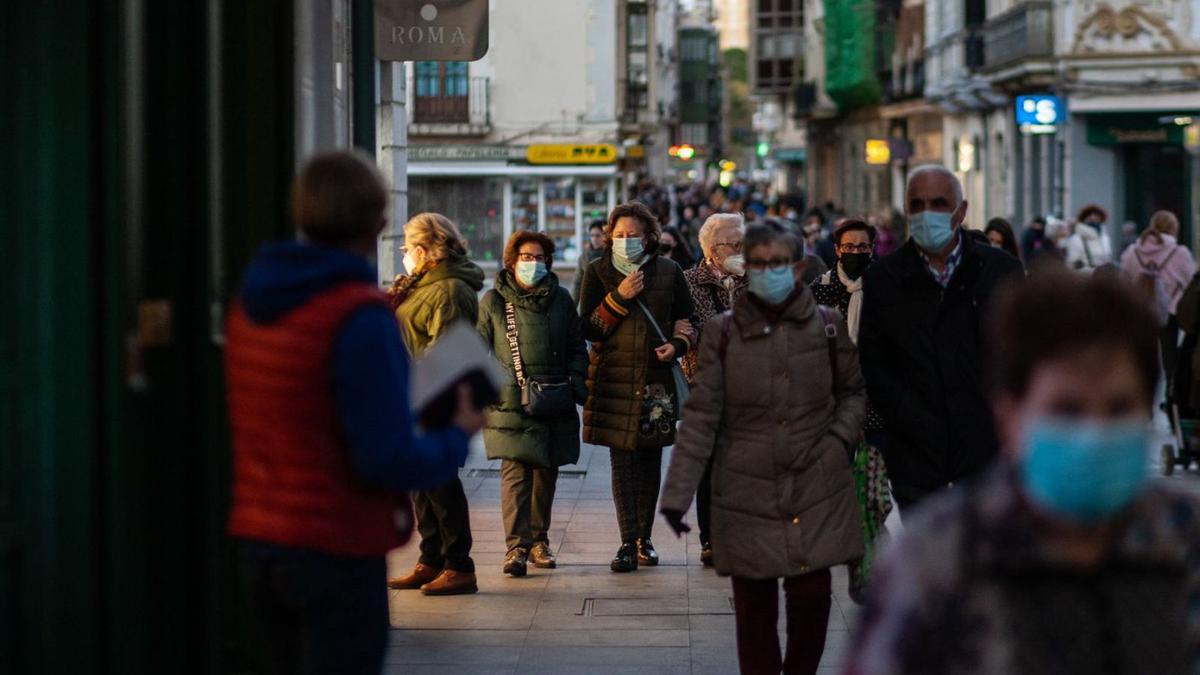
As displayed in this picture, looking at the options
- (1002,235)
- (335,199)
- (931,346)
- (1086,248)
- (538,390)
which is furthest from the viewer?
(1086,248)

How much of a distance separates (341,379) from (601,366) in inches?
253

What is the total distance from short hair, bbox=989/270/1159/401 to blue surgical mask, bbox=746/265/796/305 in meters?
3.73

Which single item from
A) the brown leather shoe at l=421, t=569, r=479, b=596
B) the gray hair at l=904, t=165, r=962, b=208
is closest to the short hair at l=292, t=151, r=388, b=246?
the gray hair at l=904, t=165, r=962, b=208

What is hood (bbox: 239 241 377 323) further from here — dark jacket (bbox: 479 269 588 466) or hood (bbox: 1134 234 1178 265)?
hood (bbox: 1134 234 1178 265)

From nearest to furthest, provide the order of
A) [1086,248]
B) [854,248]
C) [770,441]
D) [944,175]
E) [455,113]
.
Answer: [770,441] < [944,175] < [854,248] < [1086,248] < [455,113]

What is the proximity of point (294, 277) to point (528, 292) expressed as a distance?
6124 millimetres

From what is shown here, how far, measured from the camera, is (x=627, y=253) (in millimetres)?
10633

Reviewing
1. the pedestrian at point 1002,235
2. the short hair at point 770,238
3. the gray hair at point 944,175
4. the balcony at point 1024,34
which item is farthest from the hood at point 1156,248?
the balcony at point 1024,34

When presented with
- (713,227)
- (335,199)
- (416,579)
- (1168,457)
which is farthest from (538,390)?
(335,199)

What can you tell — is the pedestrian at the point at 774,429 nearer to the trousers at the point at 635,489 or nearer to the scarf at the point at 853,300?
the scarf at the point at 853,300

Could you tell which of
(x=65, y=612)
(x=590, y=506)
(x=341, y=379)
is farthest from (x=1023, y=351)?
(x=590, y=506)

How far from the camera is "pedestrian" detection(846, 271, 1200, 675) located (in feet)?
9.03

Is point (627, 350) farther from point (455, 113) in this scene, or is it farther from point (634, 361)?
point (455, 113)

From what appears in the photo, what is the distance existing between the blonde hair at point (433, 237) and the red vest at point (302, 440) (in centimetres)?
519
